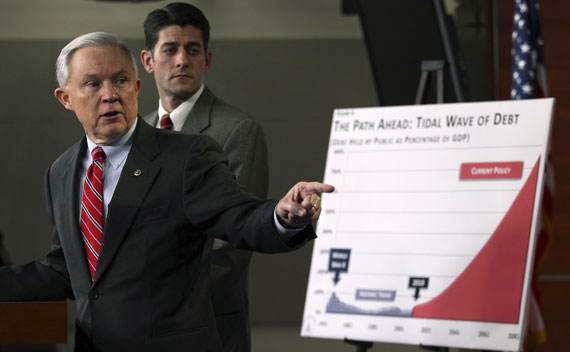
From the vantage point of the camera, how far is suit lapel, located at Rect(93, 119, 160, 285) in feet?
5.92

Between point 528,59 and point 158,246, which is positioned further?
point 528,59

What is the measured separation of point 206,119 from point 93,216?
0.88 m

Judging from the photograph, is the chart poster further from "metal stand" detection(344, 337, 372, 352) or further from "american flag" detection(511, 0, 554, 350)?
"american flag" detection(511, 0, 554, 350)

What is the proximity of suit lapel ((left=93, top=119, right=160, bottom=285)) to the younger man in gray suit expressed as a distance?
2.38 feet

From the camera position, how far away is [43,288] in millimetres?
1964

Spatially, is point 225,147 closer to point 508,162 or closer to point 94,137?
point 94,137

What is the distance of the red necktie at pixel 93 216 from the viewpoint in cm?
184

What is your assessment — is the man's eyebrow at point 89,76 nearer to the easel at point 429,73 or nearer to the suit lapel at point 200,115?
the suit lapel at point 200,115

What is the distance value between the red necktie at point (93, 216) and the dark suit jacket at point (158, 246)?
0.02 meters

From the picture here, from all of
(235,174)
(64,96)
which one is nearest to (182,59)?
(235,174)

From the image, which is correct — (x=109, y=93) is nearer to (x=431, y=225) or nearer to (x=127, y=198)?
(x=127, y=198)

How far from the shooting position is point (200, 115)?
2674 mm

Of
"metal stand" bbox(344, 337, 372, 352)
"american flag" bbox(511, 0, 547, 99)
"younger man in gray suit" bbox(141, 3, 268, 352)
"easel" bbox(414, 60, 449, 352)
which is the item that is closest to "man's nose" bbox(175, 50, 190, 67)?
"younger man in gray suit" bbox(141, 3, 268, 352)

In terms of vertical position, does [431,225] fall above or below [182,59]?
below
